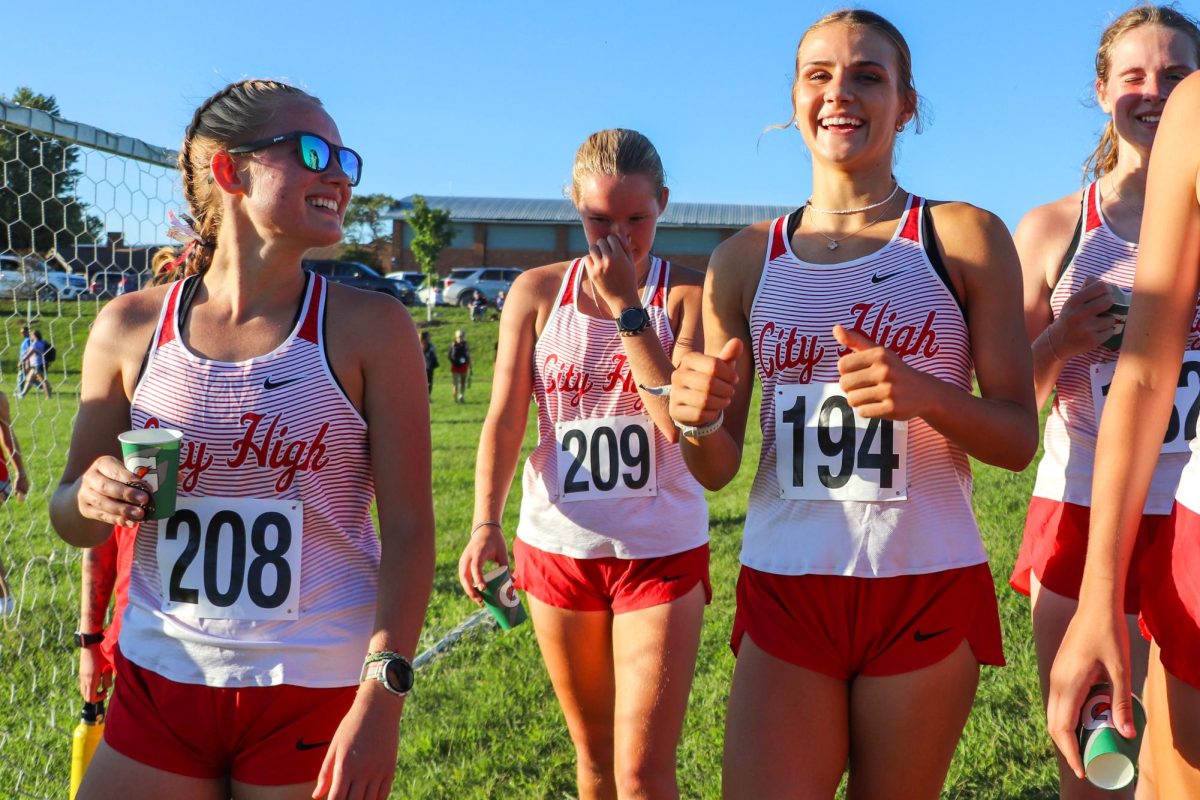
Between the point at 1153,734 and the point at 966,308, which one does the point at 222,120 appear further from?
the point at 1153,734

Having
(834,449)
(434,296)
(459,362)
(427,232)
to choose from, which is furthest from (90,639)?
(427,232)

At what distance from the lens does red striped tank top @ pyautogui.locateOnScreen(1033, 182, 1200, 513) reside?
9.91 feet

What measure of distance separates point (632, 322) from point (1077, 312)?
1134 millimetres

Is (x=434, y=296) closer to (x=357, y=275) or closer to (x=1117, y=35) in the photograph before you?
(x=357, y=275)

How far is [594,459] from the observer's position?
135 inches

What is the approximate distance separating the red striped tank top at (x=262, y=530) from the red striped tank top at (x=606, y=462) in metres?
1.08

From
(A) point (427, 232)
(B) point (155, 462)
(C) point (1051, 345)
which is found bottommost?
(B) point (155, 462)

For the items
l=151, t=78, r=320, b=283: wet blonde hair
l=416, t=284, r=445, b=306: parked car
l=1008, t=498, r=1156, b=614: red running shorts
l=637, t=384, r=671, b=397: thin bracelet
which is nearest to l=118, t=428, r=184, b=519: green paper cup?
l=151, t=78, r=320, b=283: wet blonde hair

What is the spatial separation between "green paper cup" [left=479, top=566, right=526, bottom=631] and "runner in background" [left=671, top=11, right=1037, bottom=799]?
0.98m

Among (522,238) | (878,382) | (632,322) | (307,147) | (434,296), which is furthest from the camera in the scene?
(522,238)

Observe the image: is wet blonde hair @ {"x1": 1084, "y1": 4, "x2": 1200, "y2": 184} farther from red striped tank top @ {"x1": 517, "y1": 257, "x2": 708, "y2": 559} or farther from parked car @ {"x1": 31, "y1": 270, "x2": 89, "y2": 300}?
parked car @ {"x1": 31, "y1": 270, "x2": 89, "y2": 300}

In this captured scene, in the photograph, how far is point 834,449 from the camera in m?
2.47

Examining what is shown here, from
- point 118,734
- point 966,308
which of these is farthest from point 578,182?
point 118,734

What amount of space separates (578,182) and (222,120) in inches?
48.4
